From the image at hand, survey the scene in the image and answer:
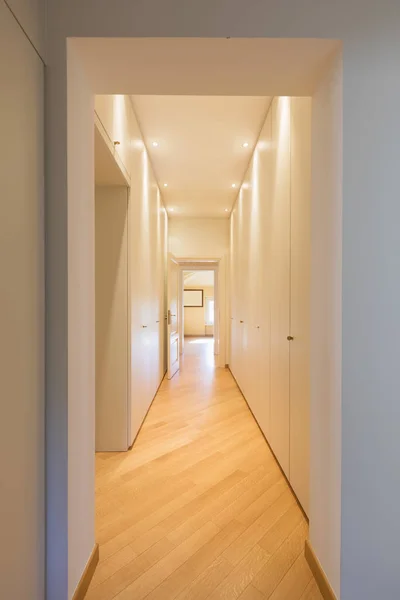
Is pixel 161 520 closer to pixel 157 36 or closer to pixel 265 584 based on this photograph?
pixel 265 584

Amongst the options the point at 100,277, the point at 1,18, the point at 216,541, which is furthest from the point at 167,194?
the point at 216,541

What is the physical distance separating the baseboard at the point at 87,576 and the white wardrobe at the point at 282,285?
121cm

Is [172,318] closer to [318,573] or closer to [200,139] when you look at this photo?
[200,139]

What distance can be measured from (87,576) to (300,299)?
1797mm

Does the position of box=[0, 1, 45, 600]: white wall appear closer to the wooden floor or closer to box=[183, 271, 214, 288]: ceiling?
the wooden floor

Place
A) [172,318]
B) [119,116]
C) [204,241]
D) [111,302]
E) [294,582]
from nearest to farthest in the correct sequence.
Answer: [294,582]
[119,116]
[111,302]
[172,318]
[204,241]

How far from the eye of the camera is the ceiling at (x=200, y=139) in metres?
2.92

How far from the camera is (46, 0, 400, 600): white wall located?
1.22 meters

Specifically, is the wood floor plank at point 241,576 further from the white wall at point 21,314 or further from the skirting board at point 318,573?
the white wall at point 21,314

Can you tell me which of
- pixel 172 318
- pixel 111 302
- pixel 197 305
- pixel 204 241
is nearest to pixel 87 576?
pixel 111 302

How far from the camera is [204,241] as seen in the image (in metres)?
6.39

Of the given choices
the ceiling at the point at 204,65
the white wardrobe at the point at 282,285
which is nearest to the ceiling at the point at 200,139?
the white wardrobe at the point at 282,285

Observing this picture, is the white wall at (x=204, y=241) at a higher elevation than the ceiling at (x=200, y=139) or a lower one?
lower

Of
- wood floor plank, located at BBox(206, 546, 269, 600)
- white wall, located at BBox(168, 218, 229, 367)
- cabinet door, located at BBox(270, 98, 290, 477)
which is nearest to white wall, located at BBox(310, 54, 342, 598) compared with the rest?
wood floor plank, located at BBox(206, 546, 269, 600)
